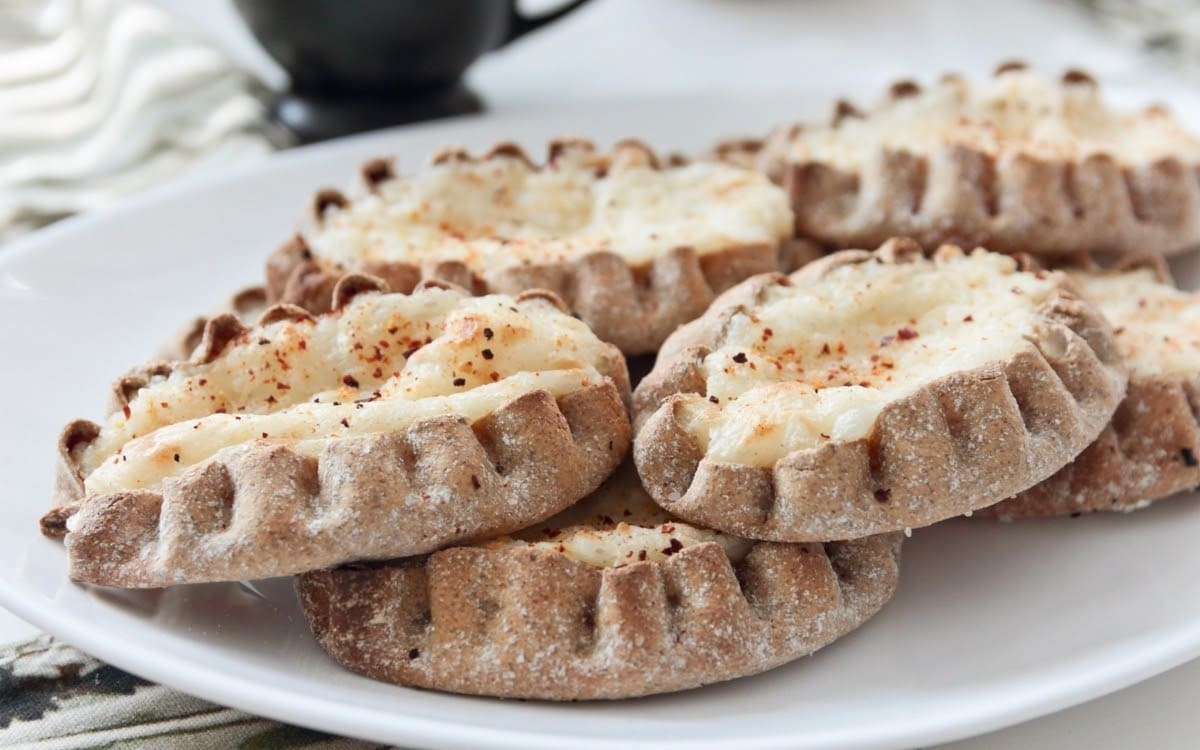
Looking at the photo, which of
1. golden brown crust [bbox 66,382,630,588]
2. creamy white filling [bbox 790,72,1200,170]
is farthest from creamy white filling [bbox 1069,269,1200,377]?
golden brown crust [bbox 66,382,630,588]

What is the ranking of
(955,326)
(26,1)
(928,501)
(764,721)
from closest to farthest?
(764,721) < (928,501) < (955,326) < (26,1)

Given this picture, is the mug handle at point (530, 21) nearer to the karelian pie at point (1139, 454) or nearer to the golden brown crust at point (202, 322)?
the golden brown crust at point (202, 322)

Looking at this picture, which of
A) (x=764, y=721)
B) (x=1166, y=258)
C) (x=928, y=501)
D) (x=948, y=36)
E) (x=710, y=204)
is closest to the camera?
(x=764, y=721)

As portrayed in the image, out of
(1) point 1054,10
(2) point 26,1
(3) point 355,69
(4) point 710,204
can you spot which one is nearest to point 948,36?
(1) point 1054,10

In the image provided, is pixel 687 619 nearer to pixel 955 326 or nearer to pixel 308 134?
pixel 955 326

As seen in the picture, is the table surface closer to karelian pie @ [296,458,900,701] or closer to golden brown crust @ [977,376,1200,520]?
golden brown crust @ [977,376,1200,520]

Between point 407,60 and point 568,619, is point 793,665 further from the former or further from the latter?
point 407,60
